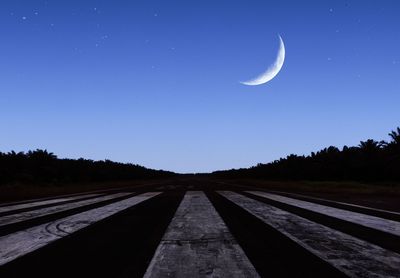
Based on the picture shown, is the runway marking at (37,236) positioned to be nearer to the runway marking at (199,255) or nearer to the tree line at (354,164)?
→ the runway marking at (199,255)

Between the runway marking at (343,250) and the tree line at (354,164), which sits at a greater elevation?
the tree line at (354,164)

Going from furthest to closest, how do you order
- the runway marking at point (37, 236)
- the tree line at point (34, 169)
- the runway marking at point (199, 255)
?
the tree line at point (34, 169)
the runway marking at point (37, 236)
the runway marking at point (199, 255)

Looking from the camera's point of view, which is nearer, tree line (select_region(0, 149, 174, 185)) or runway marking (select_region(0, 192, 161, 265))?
runway marking (select_region(0, 192, 161, 265))

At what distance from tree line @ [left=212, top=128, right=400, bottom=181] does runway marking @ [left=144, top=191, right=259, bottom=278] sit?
45611 mm

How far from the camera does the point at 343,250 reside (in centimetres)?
353

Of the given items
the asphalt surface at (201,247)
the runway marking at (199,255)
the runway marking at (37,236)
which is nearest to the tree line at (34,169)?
the runway marking at (37,236)

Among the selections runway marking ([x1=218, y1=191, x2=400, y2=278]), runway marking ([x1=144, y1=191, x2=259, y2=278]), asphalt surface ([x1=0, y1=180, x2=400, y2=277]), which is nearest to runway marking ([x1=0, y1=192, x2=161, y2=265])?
asphalt surface ([x1=0, y1=180, x2=400, y2=277])

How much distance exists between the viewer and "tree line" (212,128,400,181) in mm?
45963

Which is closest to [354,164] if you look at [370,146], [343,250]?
[370,146]

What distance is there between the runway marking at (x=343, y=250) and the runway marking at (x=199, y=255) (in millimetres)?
767

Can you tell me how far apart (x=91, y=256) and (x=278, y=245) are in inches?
76.7

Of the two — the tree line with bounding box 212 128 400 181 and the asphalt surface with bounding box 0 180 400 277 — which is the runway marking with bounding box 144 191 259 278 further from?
the tree line with bounding box 212 128 400 181

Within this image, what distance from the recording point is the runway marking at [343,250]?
286 cm

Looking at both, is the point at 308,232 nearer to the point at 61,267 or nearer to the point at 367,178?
the point at 61,267
